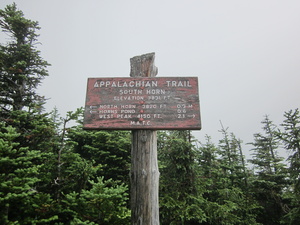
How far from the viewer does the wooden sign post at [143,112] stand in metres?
3.16

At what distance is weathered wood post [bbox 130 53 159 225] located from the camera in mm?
2990

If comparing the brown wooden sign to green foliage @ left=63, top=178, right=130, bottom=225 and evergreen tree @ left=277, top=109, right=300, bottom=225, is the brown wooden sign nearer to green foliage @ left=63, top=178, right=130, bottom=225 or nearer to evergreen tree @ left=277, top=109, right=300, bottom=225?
green foliage @ left=63, top=178, right=130, bottom=225

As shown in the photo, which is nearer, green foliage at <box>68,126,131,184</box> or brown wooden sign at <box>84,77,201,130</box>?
brown wooden sign at <box>84,77,201,130</box>

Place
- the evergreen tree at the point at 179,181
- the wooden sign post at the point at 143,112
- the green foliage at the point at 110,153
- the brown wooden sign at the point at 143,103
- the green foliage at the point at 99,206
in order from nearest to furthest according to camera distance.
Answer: the wooden sign post at the point at 143,112, the brown wooden sign at the point at 143,103, the green foliage at the point at 99,206, the green foliage at the point at 110,153, the evergreen tree at the point at 179,181

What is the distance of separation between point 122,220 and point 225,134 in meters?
14.6

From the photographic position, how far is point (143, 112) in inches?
131

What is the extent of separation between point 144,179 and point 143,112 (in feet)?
3.74

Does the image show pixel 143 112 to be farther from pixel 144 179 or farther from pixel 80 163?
pixel 80 163

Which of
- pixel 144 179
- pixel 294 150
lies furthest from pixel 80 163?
pixel 294 150

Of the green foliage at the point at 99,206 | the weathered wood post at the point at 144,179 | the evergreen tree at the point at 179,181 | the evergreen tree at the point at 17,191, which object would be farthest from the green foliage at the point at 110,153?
the weathered wood post at the point at 144,179

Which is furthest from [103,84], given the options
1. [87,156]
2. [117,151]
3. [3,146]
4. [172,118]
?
[87,156]

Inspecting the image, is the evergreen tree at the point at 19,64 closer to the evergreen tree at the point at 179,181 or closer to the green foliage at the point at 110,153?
the green foliage at the point at 110,153

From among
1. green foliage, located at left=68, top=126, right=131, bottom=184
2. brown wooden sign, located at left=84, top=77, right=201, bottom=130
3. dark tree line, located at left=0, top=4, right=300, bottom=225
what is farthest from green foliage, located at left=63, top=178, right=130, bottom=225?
green foliage, located at left=68, top=126, right=131, bottom=184

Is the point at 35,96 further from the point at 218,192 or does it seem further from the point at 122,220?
the point at 218,192
